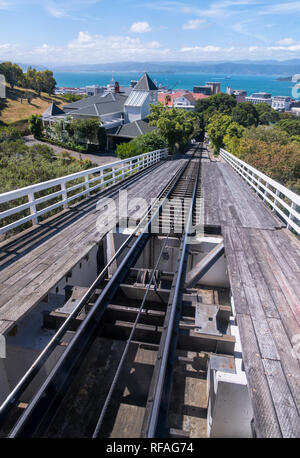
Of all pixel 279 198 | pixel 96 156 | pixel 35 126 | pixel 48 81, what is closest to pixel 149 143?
pixel 96 156

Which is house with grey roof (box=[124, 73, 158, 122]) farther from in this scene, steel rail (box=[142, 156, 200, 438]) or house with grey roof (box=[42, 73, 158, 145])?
steel rail (box=[142, 156, 200, 438])

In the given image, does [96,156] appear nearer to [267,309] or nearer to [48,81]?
[267,309]

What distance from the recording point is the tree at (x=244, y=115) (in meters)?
85.8

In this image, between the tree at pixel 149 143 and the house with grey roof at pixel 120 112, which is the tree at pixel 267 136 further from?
the house with grey roof at pixel 120 112

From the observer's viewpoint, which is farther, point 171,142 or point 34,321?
point 171,142

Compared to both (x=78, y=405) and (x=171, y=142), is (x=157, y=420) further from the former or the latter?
(x=171, y=142)

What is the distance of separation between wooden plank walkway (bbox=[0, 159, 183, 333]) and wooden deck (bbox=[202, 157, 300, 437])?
278 cm

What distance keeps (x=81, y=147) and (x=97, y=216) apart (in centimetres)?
4046

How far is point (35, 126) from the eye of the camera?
50.8m

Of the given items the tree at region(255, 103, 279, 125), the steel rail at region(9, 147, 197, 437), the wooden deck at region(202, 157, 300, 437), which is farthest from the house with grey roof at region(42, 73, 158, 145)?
the tree at region(255, 103, 279, 125)

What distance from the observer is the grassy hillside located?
6353cm

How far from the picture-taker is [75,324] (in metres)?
4.02

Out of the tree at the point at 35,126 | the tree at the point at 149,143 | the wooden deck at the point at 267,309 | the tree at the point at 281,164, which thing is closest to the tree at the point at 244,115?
the tree at the point at 35,126
